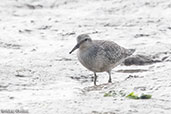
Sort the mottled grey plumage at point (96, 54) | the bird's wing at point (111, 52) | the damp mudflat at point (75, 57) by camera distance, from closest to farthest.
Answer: the damp mudflat at point (75, 57), the mottled grey plumage at point (96, 54), the bird's wing at point (111, 52)

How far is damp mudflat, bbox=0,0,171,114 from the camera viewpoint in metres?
6.55

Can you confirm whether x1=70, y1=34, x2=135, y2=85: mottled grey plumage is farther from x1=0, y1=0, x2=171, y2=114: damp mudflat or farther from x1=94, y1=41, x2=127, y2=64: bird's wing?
x1=0, y1=0, x2=171, y2=114: damp mudflat

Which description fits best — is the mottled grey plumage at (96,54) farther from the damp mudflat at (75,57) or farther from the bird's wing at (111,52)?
the damp mudflat at (75,57)

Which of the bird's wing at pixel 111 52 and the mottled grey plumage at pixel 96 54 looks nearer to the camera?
the mottled grey plumage at pixel 96 54

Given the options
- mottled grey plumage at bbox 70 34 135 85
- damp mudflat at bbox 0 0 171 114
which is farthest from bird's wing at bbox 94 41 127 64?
damp mudflat at bbox 0 0 171 114

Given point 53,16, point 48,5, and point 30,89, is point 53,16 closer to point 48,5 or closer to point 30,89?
point 48,5

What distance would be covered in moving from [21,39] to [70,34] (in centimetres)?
135

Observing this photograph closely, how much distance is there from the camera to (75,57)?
35.4 feet

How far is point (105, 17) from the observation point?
47.0 feet

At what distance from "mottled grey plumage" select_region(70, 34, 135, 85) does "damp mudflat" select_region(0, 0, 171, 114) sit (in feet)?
1.21

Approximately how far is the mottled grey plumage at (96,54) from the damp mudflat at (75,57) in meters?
0.37

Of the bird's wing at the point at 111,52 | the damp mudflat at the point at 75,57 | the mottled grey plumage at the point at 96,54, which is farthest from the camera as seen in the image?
the bird's wing at the point at 111,52

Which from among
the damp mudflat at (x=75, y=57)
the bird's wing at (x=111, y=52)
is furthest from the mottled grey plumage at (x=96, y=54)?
the damp mudflat at (x=75, y=57)

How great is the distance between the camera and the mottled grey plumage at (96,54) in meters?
9.00
